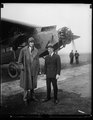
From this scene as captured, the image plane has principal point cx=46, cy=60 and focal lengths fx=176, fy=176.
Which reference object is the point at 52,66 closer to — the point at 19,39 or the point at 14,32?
the point at 19,39

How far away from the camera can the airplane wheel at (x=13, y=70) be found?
2.63 metres

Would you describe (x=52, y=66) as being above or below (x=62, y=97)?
above

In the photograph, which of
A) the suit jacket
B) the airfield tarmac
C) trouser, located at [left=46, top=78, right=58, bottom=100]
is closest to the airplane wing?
the suit jacket

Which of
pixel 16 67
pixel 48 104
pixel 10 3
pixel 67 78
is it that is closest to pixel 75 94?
pixel 67 78

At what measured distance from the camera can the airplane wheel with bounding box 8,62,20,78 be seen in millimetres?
2631

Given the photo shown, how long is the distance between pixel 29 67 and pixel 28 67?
0.01 meters

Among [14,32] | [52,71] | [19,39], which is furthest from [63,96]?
[14,32]

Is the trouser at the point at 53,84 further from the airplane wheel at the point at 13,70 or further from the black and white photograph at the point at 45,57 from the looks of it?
the airplane wheel at the point at 13,70

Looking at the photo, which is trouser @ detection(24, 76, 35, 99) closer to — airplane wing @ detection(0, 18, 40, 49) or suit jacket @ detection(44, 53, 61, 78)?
suit jacket @ detection(44, 53, 61, 78)

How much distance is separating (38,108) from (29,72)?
538mm

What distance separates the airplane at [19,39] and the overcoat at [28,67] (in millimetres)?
77

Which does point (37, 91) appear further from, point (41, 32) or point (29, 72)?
point (41, 32)

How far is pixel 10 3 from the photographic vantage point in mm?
2594

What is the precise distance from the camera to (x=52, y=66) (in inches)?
102
